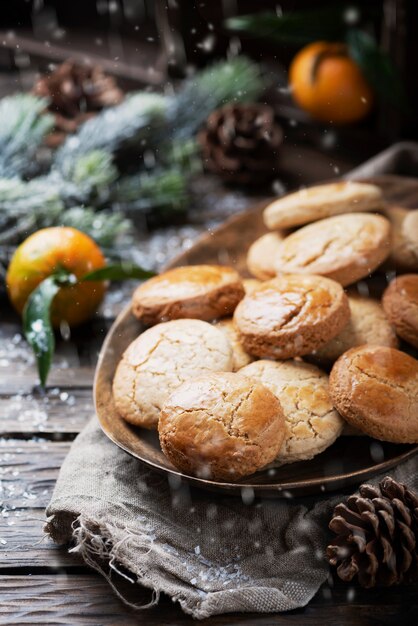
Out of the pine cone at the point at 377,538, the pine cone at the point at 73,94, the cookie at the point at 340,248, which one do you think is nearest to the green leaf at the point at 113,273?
the cookie at the point at 340,248

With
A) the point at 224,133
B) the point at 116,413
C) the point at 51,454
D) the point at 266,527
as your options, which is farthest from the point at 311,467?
the point at 224,133

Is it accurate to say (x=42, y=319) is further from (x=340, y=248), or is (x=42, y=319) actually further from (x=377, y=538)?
(x=377, y=538)

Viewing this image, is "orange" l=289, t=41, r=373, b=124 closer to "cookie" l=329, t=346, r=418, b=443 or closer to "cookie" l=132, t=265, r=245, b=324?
"cookie" l=132, t=265, r=245, b=324

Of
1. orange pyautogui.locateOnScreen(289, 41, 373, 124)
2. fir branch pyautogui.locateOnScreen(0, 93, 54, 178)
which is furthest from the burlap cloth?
orange pyautogui.locateOnScreen(289, 41, 373, 124)

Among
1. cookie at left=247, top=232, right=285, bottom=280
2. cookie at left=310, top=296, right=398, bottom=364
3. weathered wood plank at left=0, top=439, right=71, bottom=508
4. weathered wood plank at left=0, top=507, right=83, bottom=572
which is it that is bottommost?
weathered wood plank at left=0, top=439, right=71, bottom=508

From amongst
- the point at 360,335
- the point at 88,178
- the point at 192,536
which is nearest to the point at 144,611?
the point at 192,536

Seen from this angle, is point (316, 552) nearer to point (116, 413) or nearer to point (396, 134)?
point (116, 413)
